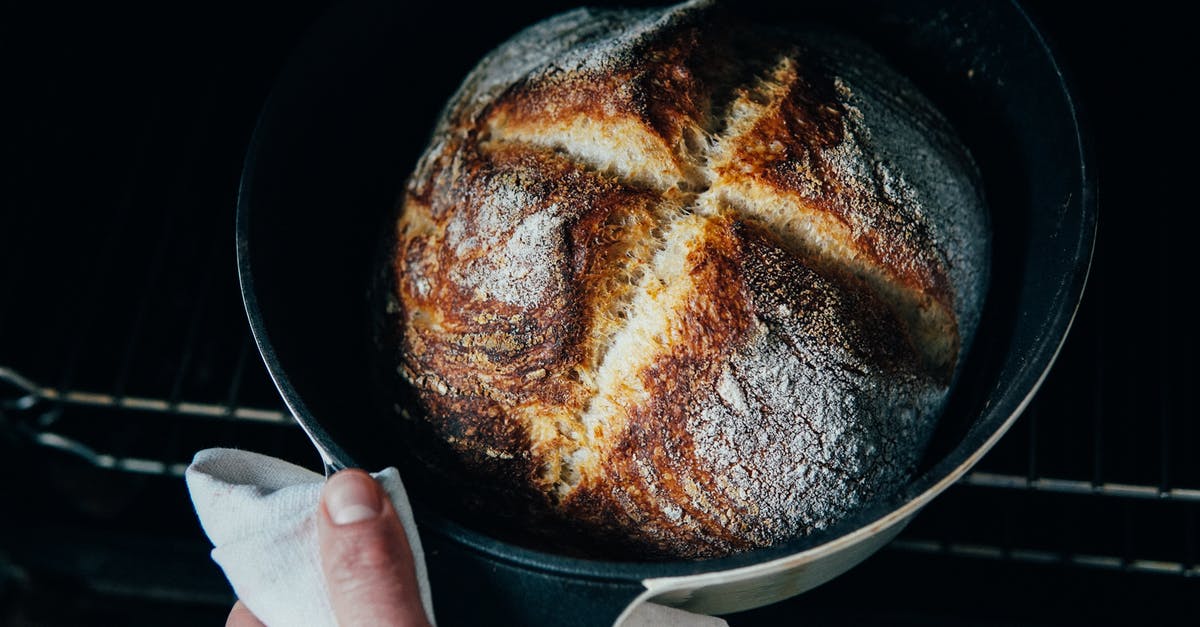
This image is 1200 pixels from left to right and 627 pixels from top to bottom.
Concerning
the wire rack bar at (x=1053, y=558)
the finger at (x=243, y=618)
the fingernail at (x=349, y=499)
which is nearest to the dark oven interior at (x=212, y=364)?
the wire rack bar at (x=1053, y=558)

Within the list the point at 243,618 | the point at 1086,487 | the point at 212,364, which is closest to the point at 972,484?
the point at 1086,487

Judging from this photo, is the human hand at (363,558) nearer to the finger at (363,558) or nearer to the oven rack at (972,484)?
the finger at (363,558)

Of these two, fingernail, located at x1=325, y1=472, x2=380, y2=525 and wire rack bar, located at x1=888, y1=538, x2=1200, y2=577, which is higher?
wire rack bar, located at x1=888, y1=538, x2=1200, y2=577

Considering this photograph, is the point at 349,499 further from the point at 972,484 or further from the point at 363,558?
the point at 972,484

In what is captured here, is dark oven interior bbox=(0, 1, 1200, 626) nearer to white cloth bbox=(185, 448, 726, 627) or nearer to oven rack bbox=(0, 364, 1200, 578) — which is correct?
oven rack bbox=(0, 364, 1200, 578)

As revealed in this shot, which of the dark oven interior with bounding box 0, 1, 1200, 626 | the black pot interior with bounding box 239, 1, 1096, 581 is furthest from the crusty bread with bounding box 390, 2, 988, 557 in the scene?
the dark oven interior with bounding box 0, 1, 1200, 626

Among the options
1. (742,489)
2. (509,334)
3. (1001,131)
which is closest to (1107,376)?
(1001,131)
